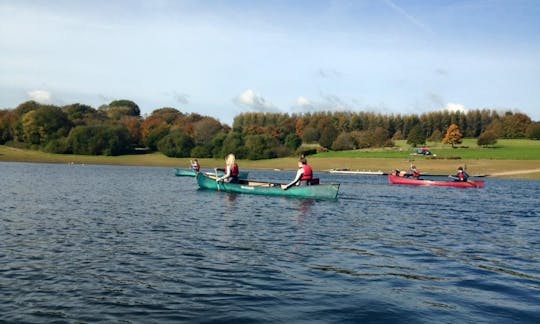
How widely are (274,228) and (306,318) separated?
977 centimetres

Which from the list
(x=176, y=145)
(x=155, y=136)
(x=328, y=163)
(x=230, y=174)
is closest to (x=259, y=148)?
(x=176, y=145)

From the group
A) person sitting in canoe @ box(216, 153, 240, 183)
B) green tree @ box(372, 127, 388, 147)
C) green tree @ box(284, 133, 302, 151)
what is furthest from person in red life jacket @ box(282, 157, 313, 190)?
green tree @ box(372, 127, 388, 147)

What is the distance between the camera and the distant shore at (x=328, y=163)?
8472cm

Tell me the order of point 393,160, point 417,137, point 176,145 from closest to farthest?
1. point 393,160
2. point 176,145
3. point 417,137

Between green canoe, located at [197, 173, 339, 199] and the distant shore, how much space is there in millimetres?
56776

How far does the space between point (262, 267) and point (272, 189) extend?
20555 mm

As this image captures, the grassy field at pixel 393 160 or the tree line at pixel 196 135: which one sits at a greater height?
the tree line at pixel 196 135

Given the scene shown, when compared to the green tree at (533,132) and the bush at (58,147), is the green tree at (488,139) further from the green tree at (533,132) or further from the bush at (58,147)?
the bush at (58,147)

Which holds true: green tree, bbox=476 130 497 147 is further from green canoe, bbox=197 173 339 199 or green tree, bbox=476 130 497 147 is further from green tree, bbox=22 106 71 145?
green tree, bbox=22 106 71 145

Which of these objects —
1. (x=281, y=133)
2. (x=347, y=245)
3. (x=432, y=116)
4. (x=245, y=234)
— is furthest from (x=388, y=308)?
(x=432, y=116)

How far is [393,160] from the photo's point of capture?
104 m

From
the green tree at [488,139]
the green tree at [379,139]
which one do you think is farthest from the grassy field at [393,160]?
the green tree at [379,139]

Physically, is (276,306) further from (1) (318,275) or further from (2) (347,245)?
(2) (347,245)

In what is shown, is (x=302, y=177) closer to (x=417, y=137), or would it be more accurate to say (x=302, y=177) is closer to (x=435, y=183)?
(x=435, y=183)
